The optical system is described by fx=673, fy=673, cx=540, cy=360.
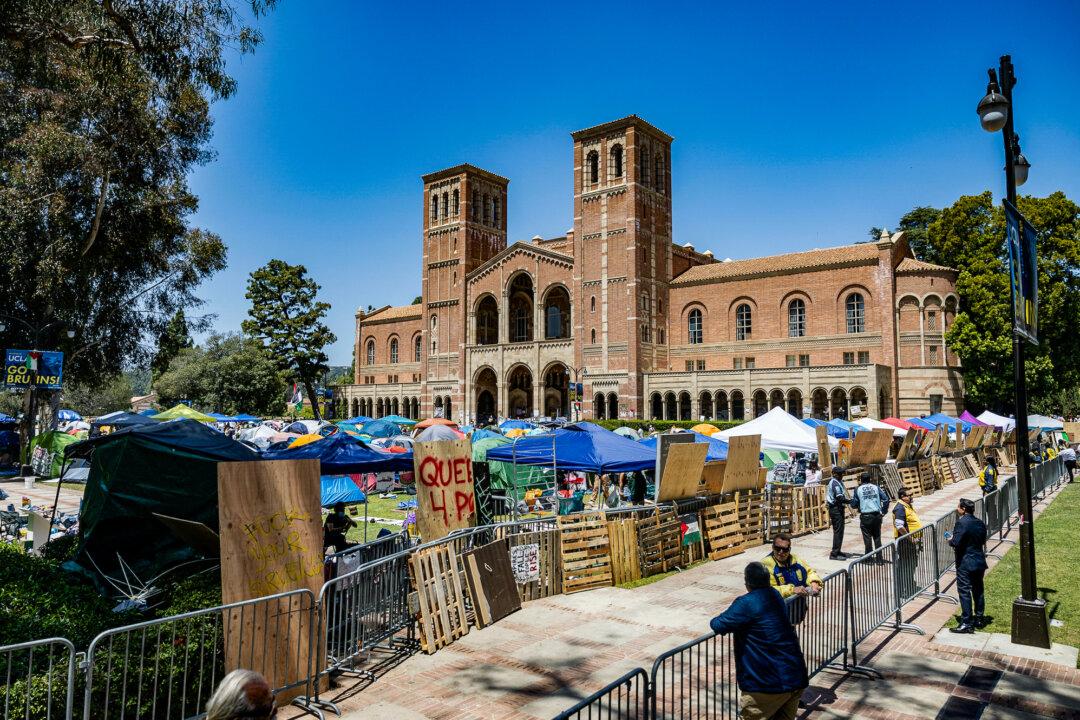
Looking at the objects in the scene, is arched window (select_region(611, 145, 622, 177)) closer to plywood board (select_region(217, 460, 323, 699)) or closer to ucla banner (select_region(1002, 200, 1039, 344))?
ucla banner (select_region(1002, 200, 1039, 344))

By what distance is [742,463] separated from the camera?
13.8 m

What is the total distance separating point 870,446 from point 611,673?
53.4ft

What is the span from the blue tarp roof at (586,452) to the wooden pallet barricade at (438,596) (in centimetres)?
454

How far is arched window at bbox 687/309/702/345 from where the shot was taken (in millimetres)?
50750

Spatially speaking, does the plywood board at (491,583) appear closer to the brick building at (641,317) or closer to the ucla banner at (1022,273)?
the ucla banner at (1022,273)

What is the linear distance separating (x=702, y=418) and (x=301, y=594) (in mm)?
41254

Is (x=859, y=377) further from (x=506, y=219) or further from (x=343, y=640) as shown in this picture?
(x=343, y=640)

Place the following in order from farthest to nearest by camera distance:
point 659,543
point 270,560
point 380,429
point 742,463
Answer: point 380,429, point 742,463, point 659,543, point 270,560

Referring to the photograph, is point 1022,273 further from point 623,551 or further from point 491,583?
point 491,583

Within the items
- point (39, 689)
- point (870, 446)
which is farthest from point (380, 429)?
point (39, 689)

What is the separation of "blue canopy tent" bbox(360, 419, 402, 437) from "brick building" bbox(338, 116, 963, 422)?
841 inches

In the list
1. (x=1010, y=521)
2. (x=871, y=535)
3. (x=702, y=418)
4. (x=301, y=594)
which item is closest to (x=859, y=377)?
(x=702, y=418)

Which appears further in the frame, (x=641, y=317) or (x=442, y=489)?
(x=641, y=317)

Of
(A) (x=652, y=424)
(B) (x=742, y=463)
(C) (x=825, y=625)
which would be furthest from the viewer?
(A) (x=652, y=424)
